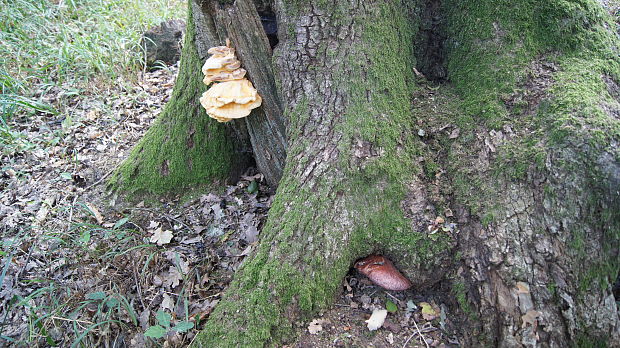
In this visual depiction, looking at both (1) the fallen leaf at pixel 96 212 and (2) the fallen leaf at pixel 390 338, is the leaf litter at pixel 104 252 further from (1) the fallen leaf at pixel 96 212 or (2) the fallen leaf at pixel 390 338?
(2) the fallen leaf at pixel 390 338

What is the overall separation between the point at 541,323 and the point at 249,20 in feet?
9.48

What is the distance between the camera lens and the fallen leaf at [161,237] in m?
3.78

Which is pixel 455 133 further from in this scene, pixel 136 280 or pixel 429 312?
pixel 136 280

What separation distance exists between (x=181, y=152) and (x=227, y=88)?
49.7 inches

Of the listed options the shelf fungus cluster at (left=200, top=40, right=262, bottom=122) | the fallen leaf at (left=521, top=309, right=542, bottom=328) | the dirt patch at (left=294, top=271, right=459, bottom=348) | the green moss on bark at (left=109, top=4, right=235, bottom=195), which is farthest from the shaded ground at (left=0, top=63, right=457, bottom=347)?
the shelf fungus cluster at (left=200, top=40, right=262, bottom=122)

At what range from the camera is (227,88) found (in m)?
3.29

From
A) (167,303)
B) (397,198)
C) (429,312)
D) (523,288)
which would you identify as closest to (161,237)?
(167,303)

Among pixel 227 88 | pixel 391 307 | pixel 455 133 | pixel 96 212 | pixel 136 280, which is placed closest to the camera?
Result: pixel 391 307

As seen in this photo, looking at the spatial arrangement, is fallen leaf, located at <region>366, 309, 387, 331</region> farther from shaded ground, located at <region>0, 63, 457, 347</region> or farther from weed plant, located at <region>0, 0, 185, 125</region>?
weed plant, located at <region>0, 0, 185, 125</region>

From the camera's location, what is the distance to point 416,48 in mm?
3492

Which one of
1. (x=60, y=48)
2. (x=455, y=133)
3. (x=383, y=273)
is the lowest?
(x=383, y=273)

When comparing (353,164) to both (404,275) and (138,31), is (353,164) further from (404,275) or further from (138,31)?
(138,31)

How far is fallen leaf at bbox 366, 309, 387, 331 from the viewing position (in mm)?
2629

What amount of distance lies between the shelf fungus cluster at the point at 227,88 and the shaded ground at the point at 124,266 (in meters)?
1.11
